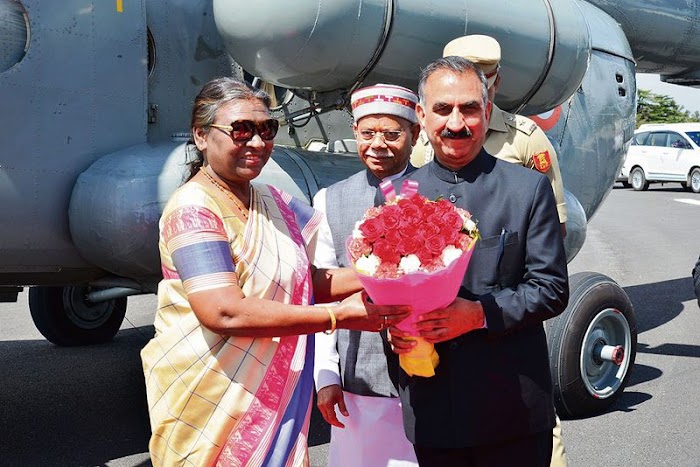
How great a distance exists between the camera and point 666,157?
22031 mm

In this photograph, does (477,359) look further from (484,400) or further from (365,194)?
(365,194)

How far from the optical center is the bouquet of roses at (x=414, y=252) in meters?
1.92

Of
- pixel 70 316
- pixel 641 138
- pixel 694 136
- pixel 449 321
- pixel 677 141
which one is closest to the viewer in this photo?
pixel 449 321

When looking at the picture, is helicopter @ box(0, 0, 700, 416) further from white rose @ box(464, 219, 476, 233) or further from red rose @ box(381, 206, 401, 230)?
white rose @ box(464, 219, 476, 233)

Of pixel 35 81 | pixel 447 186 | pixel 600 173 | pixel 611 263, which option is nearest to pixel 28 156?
pixel 35 81

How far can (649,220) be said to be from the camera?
16.1m

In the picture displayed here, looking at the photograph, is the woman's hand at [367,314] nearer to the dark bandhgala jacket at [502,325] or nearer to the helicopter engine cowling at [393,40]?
the dark bandhgala jacket at [502,325]

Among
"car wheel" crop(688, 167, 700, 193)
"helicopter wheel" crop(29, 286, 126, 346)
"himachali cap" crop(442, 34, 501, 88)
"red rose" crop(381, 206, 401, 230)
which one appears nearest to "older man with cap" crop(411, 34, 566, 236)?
"himachali cap" crop(442, 34, 501, 88)

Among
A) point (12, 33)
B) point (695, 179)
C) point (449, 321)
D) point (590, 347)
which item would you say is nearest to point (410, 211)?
point (449, 321)

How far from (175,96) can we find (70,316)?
10.7 ft

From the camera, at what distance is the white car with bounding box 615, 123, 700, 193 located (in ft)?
70.5

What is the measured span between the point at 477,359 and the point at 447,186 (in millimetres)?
452

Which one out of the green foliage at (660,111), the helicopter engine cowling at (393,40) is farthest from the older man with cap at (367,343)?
the green foliage at (660,111)

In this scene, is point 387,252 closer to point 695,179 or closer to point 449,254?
point 449,254
